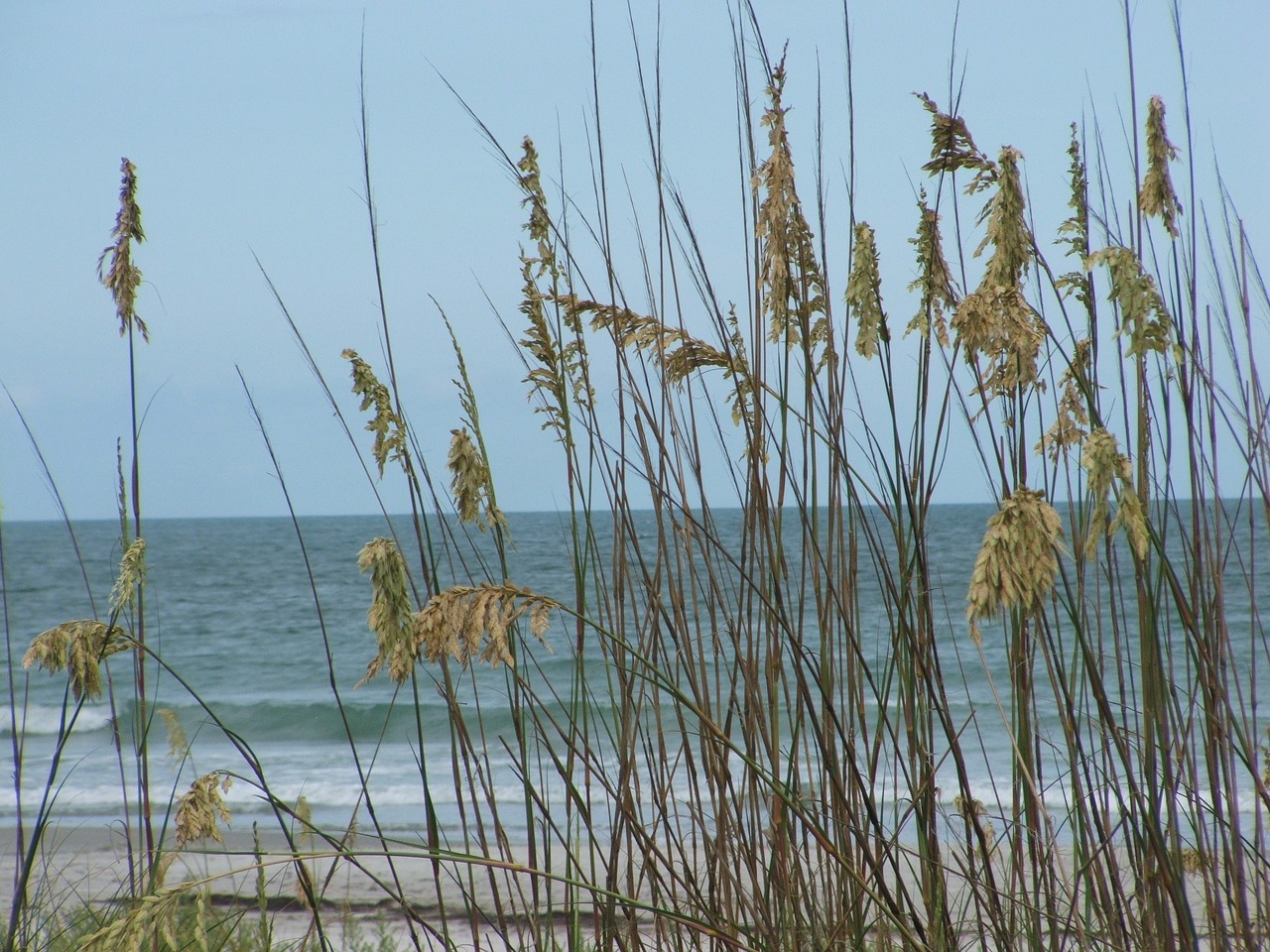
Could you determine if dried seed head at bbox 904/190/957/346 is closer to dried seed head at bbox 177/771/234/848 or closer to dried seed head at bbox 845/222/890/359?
dried seed head at bbox 845/222/890/359

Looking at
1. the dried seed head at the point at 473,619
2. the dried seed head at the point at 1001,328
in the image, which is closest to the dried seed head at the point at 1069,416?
the dried seed head at the point at 1001,328

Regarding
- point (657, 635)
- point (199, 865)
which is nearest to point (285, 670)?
point (199, 865)

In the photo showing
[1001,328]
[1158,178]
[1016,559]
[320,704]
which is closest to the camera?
[1016,559]

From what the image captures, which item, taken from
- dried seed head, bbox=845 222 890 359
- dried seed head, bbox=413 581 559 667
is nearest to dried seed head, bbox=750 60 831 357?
dried seed head, bbox=845 222 890 359

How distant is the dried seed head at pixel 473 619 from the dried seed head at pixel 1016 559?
0.36m

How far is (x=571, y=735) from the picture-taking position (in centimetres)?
128

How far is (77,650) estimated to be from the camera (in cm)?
110

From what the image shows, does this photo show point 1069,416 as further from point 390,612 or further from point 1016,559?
point 390,612

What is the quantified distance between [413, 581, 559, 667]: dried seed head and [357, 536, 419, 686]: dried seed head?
82 mm

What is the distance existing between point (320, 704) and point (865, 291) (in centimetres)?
892

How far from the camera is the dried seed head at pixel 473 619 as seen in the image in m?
0.87

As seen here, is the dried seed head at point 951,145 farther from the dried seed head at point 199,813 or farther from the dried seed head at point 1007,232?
the dried seed head at point 199,813

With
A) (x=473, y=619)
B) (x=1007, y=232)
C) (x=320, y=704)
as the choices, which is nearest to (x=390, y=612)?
(x=473, y=619)

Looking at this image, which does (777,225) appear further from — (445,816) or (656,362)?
(445,816)
